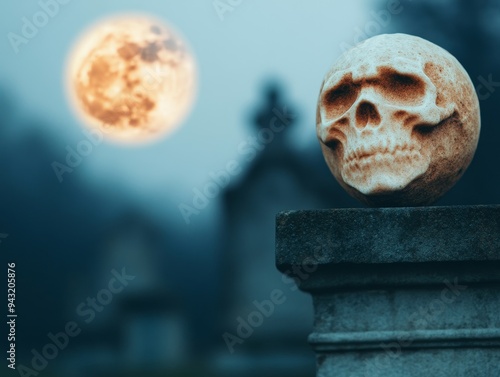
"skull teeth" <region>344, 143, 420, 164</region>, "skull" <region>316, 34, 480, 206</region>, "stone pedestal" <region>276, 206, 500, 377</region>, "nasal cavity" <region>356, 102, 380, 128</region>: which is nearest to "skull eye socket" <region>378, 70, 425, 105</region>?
"skull" <region>316, 34, 480, 206</region>

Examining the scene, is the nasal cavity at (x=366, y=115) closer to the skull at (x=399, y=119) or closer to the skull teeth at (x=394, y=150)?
the skull at (x=399, y=119)

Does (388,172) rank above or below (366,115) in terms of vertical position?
below

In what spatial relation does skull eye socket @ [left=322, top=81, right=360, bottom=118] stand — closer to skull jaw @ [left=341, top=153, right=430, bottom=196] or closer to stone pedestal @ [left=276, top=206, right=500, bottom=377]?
skull jaw @ [left=341, top=153, right=430, bottom=196]

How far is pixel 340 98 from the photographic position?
5.79 m

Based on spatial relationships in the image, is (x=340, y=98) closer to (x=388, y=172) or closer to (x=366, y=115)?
Result: (x=366, y=115)

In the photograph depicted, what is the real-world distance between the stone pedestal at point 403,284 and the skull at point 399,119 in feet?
1.33

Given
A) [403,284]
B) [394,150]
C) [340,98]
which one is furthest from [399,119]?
[403,284]

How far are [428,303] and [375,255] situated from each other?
0.37m

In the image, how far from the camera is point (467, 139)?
5715 millimetres

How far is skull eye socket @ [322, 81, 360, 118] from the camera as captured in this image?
5.70 meters

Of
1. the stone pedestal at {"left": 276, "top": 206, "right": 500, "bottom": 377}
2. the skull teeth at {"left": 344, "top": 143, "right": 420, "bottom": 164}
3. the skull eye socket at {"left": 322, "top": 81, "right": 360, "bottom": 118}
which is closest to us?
the stone pedestal at {"left": 276, "top": 206, "right": 500, "bottom": 377}

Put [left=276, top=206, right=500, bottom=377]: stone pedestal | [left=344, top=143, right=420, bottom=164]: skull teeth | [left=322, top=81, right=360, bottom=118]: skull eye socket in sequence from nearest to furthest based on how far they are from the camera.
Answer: [left=276, top=206, right=500, bottom=377]: stone pedestal, [left=344, top=143, right=420, bottom=164]: skull teeth, [left=322, top=81, right=360, bottom=118]: skull eye socket

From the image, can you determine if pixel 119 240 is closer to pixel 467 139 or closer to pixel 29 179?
pixel 29 179

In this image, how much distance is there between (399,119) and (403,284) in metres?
0.91
